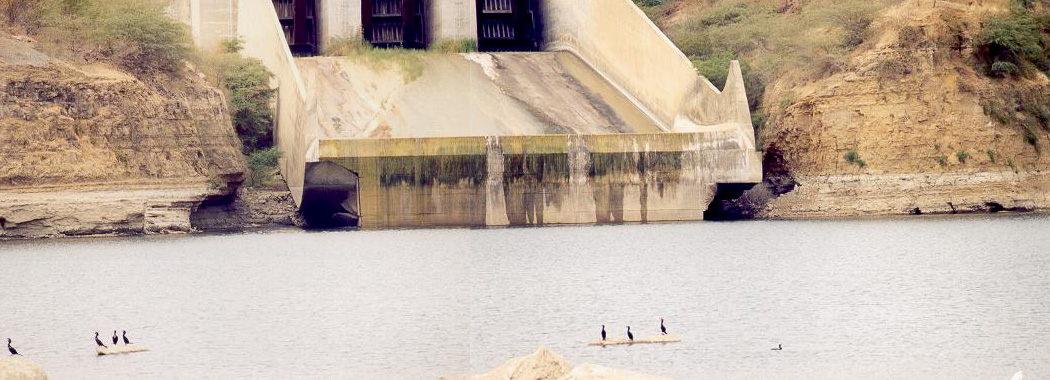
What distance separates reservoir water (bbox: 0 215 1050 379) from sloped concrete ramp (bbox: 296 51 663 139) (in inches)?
235

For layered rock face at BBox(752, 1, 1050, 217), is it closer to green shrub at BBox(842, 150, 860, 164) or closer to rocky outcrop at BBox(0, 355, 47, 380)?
green shrub at BBox(842, 150, 860, 164)

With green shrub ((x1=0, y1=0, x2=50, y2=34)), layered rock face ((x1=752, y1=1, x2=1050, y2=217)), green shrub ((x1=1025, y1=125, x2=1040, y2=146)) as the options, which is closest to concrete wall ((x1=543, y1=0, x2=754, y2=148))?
layered rock face ((x1=752, y1=1, x2=1050, y2=217))

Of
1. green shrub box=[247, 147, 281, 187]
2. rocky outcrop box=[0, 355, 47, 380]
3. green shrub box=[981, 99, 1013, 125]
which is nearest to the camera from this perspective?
rocky outcrop box=[0, 355, 47, 380]

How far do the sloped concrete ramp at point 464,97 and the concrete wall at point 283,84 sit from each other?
0.65 meters

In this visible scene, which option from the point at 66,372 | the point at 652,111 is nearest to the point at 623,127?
the point at 652,111

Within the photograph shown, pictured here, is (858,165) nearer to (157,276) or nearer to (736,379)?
(157,276)

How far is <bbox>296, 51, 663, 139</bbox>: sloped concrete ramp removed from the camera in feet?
191

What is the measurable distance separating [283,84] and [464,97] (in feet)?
18.5

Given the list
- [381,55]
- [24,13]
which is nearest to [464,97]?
[381,55]

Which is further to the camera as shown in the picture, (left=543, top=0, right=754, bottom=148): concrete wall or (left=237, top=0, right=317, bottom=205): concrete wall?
(left=543, top=0, right=754, bottom=148): concrete wall

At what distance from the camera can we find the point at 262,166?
58125 millimetres

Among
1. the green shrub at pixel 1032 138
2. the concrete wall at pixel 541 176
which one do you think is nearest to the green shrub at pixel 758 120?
the concrete wall at pixel 541 176

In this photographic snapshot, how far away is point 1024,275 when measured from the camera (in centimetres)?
3691

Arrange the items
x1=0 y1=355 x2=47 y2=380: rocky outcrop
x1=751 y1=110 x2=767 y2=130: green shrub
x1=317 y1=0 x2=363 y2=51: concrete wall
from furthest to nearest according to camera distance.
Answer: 1. x1=317 y1=0 x2=363 y2=51: concrete wall
2. x1=751 y1=110 x2=767 y2=130: green shrub
3. x1=0 y1=355 x2=47 y2=380: rocky outcrop
